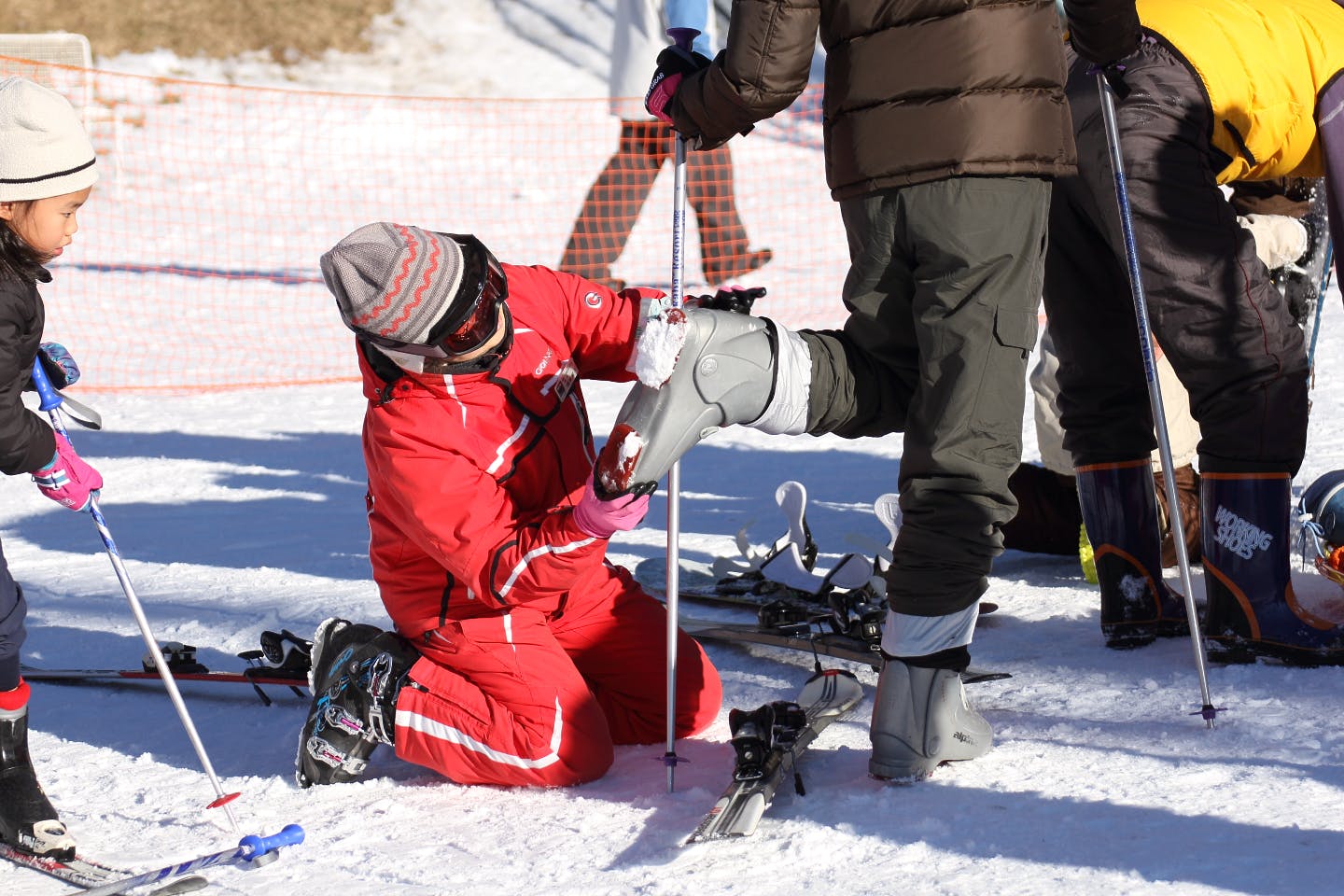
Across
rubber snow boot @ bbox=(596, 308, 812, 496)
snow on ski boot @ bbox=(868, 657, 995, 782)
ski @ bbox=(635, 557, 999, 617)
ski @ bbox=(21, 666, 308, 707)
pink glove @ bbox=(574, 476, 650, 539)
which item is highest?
rubber snow boot @ bbox=(596, 308, 812, 496)

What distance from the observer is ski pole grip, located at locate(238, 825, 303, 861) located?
2678mm

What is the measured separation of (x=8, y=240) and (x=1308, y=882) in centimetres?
255

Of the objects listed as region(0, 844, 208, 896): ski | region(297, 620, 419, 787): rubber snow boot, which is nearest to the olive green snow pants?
region(297, 620, 419, 787): rubber snow boot

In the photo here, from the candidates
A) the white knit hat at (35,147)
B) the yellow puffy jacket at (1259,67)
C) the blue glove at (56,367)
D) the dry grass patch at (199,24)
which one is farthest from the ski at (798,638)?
the dry grass patch at (199,24)

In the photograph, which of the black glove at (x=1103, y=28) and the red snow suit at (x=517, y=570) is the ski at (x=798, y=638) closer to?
the red snow suit at (x=517, y=570)

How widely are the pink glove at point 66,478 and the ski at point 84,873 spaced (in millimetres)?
694

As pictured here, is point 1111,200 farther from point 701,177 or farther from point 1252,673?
point 701,177

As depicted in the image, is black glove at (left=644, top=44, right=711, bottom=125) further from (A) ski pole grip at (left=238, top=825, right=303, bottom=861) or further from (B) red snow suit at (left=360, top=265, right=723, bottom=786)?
(A) ski pole grip at (left=238, top=825, right=303, bottom=861)

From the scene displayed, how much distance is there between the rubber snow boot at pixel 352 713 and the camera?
121 inches

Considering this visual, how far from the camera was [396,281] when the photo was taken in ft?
9.16

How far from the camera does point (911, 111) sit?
274 cm

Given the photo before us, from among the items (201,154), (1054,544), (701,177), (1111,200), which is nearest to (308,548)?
(1054,544)

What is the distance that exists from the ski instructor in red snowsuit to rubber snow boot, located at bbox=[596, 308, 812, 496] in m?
0.09

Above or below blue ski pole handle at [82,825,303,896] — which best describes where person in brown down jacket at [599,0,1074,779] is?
above
